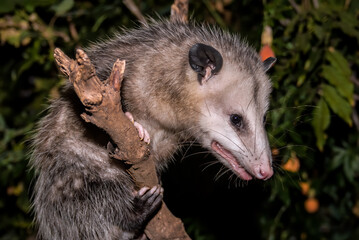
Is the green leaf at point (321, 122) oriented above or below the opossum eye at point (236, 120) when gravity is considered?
below

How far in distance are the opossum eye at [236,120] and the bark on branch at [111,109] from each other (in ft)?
1.67

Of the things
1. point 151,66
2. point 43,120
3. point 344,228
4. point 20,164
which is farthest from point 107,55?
point 344,228

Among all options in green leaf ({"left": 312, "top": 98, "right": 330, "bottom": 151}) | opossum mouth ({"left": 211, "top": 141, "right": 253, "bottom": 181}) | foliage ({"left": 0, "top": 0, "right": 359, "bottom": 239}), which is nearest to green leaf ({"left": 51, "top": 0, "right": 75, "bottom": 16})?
foliage ({"left": 0, "top": 0, "right": 359, "bottom": 239})

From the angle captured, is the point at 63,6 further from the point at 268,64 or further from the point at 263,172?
the point at 263,172

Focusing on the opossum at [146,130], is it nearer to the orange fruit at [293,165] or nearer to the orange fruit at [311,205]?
the orange fruit at [293,165]

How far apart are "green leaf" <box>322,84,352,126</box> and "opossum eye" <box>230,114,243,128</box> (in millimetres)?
539

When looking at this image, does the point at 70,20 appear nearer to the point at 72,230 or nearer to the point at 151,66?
the point at 151,66

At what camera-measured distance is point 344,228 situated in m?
3.74

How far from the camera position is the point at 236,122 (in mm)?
2102

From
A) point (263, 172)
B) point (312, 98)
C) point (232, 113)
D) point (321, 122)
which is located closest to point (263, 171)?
point (263, 172)

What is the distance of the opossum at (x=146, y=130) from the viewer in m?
2.09

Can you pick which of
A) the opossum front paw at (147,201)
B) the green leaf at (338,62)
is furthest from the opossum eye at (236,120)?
the green leaf at (338,62)

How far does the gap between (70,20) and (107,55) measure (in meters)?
1.23

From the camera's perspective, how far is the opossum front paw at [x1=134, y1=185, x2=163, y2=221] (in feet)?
6.33
